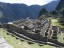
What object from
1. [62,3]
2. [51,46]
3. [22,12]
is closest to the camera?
[51,46]

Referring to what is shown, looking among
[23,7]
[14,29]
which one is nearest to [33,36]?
[14,29]

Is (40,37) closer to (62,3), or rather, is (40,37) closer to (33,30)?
(33,30)

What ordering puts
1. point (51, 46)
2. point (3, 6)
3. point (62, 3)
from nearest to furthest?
point (51, 46) → point (62, 3) → point (3, 6)

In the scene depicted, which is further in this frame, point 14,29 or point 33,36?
point 14,29

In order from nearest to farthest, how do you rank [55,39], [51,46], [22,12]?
[51,46]
[55,39]
[22,12]


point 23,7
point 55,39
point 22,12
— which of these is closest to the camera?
point 55,39

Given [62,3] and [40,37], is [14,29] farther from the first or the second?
[62,3]

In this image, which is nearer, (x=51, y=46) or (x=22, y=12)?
(x=51, y=46)

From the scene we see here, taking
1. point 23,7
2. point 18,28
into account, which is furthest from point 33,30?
point 23,7
